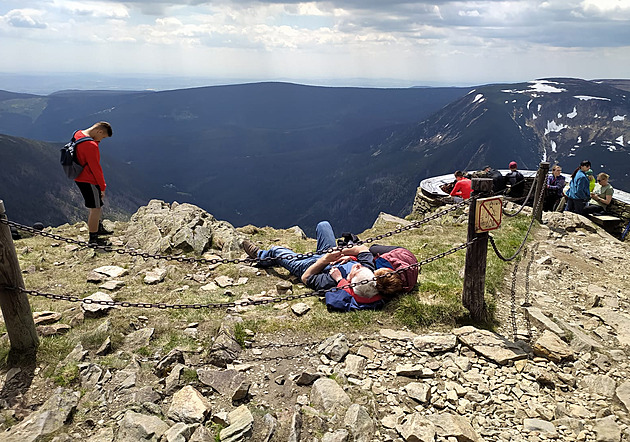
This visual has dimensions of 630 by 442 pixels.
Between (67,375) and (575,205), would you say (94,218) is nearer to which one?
(67,375)

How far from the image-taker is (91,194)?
9.65 m

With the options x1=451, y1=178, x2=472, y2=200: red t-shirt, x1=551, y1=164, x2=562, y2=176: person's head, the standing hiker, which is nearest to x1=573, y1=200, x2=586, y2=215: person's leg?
x1=551, y1=164, x2=562, y2=176: person's head

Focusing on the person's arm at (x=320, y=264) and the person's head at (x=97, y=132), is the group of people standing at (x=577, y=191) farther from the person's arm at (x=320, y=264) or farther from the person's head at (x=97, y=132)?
the person's head at (x=97, y=132)

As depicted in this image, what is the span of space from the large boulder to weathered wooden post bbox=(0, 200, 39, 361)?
5.07 metres

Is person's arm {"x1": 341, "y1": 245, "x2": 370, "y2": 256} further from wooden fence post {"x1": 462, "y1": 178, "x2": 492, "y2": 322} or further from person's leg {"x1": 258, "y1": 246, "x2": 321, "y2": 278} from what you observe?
wooden fence post {"x1": 462, "y1": 178, "x2": 492, "y2": 322}

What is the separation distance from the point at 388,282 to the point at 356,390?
2245 millimetres

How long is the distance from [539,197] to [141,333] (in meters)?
11.3

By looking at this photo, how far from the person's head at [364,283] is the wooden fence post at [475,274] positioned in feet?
4.82

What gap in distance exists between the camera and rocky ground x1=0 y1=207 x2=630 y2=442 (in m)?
4.32

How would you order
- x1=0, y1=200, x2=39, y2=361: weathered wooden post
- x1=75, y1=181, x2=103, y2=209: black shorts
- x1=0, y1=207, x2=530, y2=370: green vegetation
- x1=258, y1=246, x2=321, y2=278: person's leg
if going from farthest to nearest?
x1=75, y1=181, x2=103, y2=209: black shorts
x1=258, y1=246, x2=321, y2=278: person's leg
x1=0, y1=207, x2=530, y2=370: green vegetation
x1=0, y1=200, x2=39, y2=361: weathered wooden post

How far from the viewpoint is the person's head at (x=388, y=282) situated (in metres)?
6.86

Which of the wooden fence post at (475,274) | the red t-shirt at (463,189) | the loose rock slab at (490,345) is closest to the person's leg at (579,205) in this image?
the red t-shirt at (463,189)

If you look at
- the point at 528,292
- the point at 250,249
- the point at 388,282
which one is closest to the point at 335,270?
the point at 388,282

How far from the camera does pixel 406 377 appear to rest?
17.3 feet
